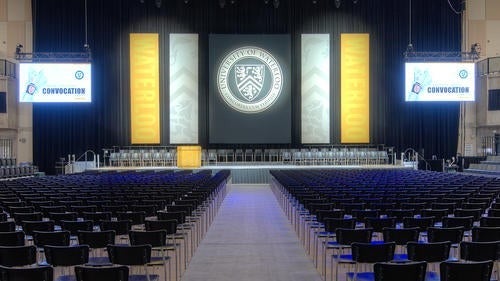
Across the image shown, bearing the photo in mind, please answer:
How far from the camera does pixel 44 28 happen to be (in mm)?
33969

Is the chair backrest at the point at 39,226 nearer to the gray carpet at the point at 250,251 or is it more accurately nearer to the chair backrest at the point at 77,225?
the chair backrest at the point at 77,225

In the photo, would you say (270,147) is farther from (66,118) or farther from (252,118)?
(66,118)

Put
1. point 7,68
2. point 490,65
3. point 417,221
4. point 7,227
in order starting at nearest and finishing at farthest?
point 7,227, point 417,221, point 7,68, point 490,65

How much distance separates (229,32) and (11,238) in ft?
91.9

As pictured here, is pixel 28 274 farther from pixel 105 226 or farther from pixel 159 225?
pixel 159 225

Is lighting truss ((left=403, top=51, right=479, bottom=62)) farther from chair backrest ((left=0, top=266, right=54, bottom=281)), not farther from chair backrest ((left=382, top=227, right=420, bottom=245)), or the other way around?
chair backrest ((left=0, top=266, right=54, bottom=281))

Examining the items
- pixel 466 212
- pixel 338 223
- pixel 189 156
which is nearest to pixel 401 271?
pixel 338 223

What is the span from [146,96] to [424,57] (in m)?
16.0

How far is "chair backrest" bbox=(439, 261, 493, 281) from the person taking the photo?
17.0 ft

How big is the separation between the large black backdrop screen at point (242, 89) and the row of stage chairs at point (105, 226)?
1743 centimetres

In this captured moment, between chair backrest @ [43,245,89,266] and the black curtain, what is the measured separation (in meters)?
27.6

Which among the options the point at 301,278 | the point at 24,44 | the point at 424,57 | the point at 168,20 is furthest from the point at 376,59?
the point at 301,278

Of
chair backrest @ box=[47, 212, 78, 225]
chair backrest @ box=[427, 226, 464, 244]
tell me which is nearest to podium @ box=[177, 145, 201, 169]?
chair backrest @ box=[47, 212, 78, 225]

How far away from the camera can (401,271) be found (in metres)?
5.19
